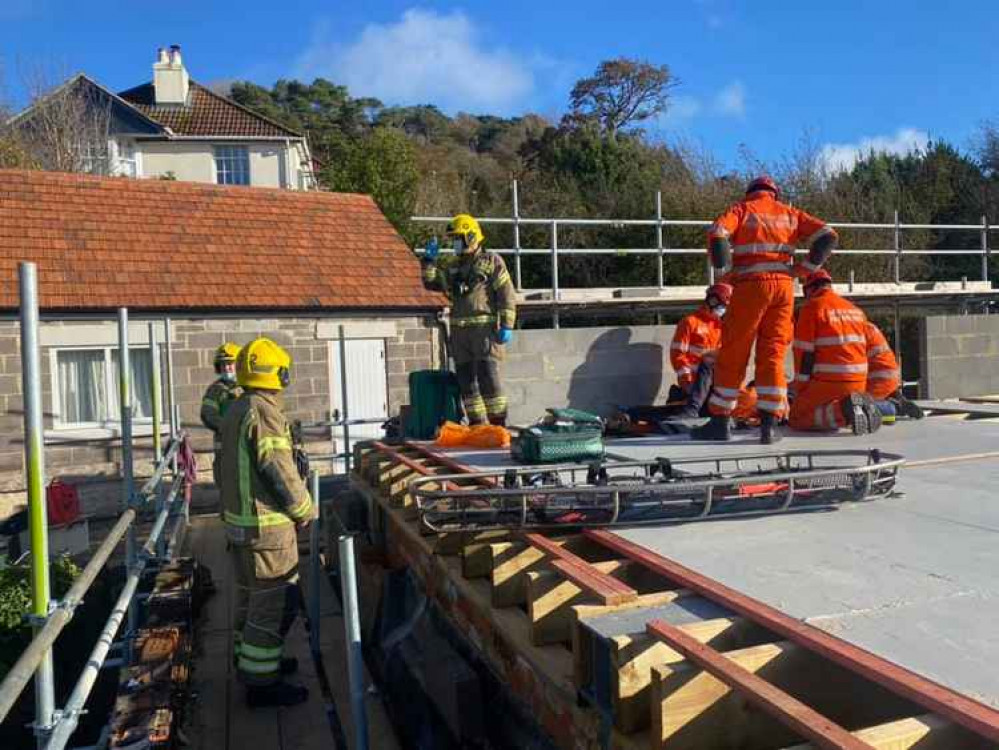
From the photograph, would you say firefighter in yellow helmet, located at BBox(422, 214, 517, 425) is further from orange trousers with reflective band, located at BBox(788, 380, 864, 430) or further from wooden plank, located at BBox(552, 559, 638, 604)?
wooden plank, located at BBox(552, 559, 638, 604)

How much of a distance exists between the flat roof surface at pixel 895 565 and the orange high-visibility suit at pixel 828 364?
1.56 meters

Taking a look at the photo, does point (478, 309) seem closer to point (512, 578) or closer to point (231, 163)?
point (512, 578)

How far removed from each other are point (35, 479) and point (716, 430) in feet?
15.0

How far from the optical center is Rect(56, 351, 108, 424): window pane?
12.0m

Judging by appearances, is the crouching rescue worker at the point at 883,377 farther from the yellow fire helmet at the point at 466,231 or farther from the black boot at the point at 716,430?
the yellow fire helmet at the point at 466,231

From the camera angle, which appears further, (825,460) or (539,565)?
(825,460)

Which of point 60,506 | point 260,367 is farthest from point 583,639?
point 60,506

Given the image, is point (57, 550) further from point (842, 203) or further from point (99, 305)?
point (842, 203)

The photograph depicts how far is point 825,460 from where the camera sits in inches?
217

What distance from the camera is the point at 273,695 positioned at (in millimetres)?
4957

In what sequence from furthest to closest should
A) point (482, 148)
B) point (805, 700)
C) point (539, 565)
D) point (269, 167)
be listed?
point (482, 148) → point (269, 167) → point (539, 565) → point (805, 700)

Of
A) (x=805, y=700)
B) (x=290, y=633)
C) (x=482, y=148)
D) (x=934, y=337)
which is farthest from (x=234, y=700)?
(x=482, y=148)

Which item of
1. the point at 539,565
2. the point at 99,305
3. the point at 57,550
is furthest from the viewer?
the point at 99,305

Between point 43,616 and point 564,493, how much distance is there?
77.6 inches
